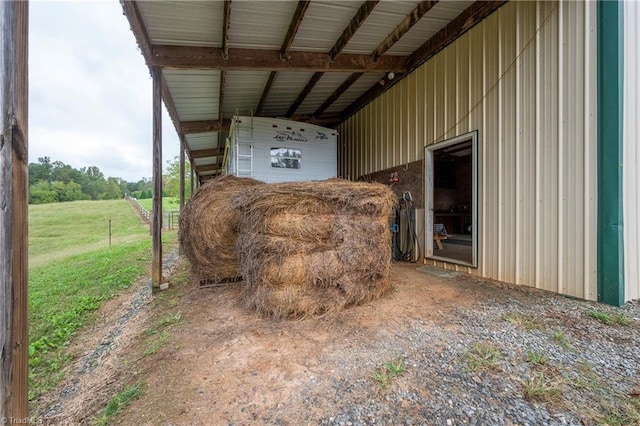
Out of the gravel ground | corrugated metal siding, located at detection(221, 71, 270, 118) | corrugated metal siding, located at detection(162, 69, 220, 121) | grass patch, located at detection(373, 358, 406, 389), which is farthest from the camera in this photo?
corrugated metal siding, located at detection(221, 71, 270, 118)

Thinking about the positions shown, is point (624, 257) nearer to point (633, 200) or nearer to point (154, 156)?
point (633, 200)

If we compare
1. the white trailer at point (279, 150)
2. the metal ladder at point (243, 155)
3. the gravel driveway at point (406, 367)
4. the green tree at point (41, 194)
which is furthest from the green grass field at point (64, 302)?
the green tree at point (41, 194)

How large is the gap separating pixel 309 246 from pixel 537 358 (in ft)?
6.44

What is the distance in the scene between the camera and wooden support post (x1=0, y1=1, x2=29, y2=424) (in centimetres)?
88

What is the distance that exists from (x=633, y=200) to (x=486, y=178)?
1513 mm

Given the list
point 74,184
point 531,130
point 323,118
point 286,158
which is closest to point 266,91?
point 286,158

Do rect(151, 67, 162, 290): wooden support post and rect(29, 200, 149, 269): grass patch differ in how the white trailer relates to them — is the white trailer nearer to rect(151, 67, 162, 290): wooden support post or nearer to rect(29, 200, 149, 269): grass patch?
rect(151, 67, 162, 290): wooden support post

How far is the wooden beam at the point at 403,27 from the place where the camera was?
4039 mm

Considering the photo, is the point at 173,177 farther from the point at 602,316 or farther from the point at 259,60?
the point at 602,316

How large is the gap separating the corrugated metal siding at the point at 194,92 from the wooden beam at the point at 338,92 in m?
2.93

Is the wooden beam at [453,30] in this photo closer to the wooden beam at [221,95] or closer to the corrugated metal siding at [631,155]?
the corrugated metal siding at [631,155]

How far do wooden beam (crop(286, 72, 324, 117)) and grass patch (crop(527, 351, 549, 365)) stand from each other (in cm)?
587

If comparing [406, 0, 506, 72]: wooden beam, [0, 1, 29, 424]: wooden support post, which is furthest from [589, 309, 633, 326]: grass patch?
[406, 0, 506, 72]: wooden beam

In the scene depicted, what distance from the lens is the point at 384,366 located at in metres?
1.83
